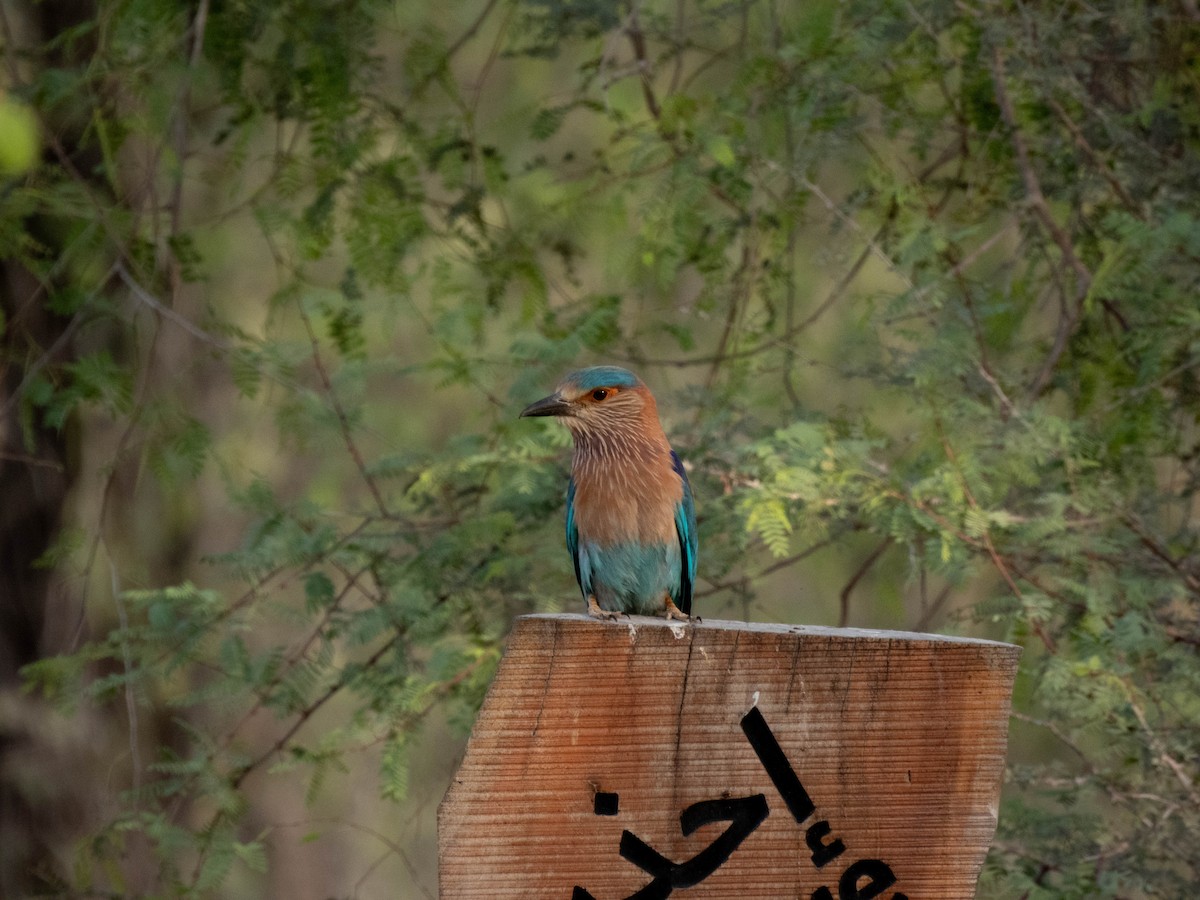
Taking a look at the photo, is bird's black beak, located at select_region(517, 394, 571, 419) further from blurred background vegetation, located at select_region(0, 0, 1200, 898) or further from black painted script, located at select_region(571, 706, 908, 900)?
black painted script, located at select_region(571, 706, 908, 900)

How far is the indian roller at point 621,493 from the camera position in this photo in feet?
12.4

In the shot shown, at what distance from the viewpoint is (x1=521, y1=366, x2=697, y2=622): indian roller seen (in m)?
3.79

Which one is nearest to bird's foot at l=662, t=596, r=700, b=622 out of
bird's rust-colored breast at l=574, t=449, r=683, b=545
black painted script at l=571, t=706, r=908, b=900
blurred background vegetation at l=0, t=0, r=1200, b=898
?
bird's rust-colored breast at l=574, t=449, r=683, b=545

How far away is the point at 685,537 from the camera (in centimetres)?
397

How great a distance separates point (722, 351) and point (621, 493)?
158cm

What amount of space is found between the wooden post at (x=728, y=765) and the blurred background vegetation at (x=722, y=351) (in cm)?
163

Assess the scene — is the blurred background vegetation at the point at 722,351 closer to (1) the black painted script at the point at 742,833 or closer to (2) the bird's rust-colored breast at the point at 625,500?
(2) the bird's rust-colored breast at the point at 625,500

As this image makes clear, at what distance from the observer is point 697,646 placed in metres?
2.31

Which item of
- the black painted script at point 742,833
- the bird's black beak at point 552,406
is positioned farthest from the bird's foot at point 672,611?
the black painted script at point 742,833

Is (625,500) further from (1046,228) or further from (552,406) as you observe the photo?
(1046,228)

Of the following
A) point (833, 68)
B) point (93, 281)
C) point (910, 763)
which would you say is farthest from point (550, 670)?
point (93, 281)

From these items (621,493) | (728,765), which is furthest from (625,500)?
(728,765)

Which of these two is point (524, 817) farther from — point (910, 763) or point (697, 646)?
point (910, 763)

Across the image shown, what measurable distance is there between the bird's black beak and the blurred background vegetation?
54cm
